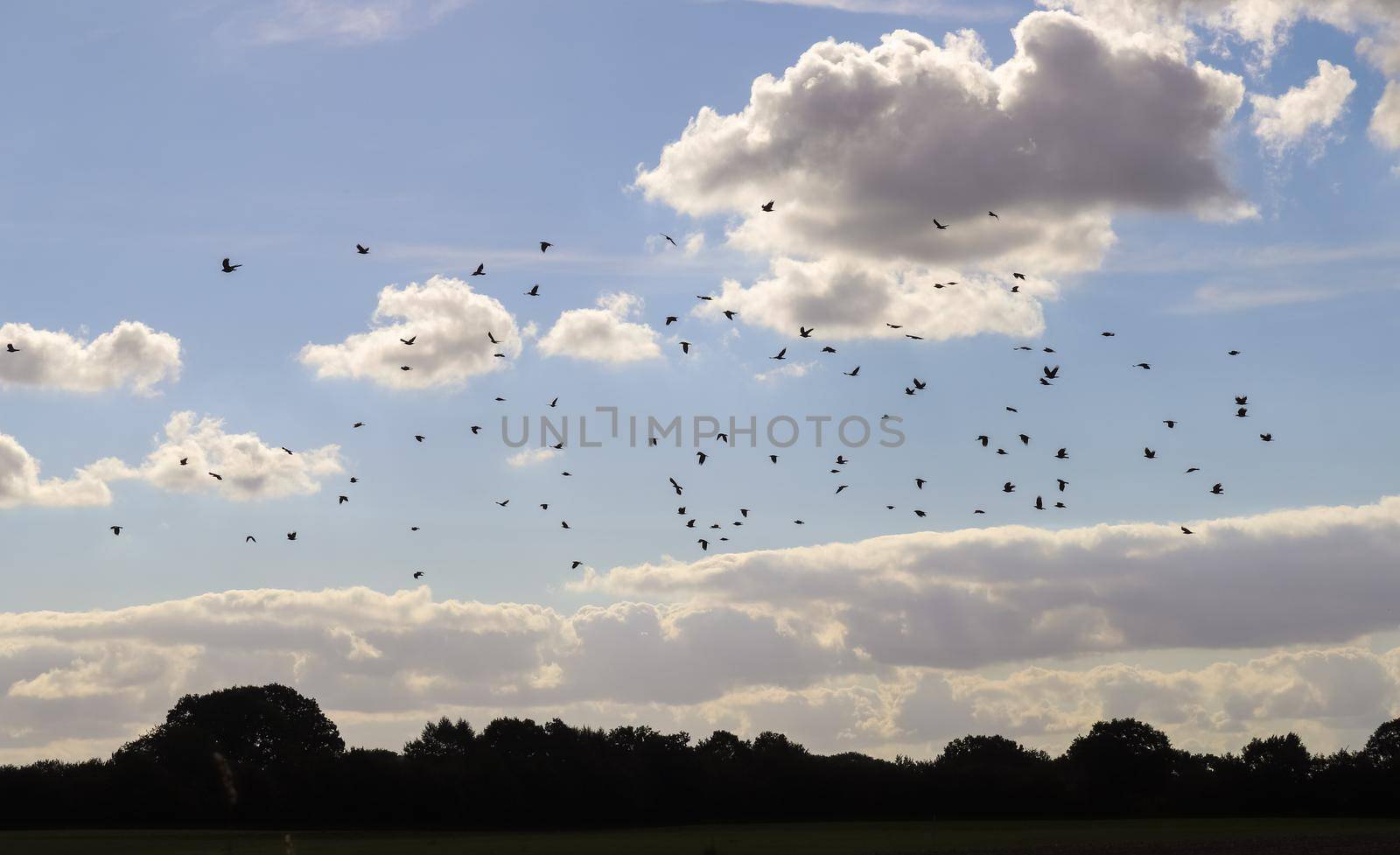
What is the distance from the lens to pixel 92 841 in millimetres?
95875

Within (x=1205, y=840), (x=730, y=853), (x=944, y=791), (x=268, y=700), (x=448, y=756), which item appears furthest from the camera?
(x=268, y=700)

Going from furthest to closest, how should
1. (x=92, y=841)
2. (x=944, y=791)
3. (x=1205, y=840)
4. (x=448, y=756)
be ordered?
(x=448, y=756)
(x=944, y=791)
(x=92, y=841)
(x=1205, y=840)

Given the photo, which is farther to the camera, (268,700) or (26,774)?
(268,700)

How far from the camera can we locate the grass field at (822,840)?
75.1 m

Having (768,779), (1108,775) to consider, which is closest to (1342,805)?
(1108,775)

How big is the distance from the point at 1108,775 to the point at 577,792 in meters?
63.5

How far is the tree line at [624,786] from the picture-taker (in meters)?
128

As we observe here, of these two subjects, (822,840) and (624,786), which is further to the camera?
(624,786)

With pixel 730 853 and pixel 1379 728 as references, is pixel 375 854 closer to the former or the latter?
pixel 730 853

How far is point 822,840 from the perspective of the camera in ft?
294

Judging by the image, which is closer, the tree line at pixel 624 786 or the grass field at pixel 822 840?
the grass field at pixel 822 840

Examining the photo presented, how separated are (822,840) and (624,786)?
168ft

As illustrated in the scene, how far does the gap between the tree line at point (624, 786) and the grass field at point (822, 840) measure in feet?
44.2

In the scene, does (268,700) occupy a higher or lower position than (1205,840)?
higher
